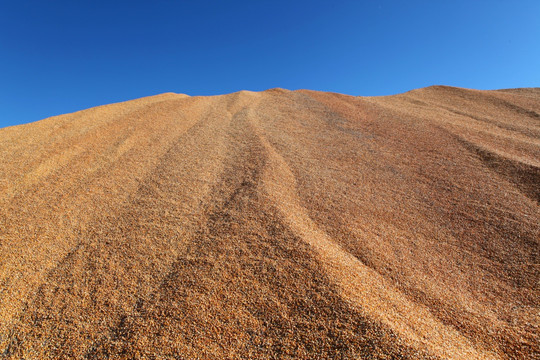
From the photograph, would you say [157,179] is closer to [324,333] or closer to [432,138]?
[324,333]

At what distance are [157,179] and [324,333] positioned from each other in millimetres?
4057

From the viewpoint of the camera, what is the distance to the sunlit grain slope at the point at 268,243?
7.86 ft

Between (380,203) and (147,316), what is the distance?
3.75 metres

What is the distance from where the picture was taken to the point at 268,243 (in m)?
3.46

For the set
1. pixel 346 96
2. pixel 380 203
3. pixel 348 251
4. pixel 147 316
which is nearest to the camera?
pixel 147 316

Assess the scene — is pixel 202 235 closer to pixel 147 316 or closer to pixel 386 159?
pixel 147 316

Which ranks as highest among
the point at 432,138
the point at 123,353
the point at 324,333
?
the point at 432,138

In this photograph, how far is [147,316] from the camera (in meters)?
2.58

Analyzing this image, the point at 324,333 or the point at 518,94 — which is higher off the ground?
the point at 518,94

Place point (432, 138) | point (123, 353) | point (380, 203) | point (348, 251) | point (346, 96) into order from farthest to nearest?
point (346, 96)
point (432, 138)
point (380, 203)
point (348, 251)
point (123, 353)

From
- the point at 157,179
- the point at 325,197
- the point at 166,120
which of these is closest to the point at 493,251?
the point at 325,197

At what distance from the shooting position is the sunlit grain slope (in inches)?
94.3

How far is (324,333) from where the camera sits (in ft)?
7.64

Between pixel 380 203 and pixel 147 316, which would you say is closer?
pixel 147 316
